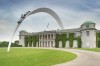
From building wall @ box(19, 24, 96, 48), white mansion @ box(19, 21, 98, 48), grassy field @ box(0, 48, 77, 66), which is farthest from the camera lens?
white mansion @ box(19, 21, 98, 48)

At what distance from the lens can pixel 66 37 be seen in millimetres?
85438

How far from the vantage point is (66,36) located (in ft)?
281

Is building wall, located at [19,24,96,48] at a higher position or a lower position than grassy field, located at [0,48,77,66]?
higher

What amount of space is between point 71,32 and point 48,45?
13.7 meters

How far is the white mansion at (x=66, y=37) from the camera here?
7631 cm

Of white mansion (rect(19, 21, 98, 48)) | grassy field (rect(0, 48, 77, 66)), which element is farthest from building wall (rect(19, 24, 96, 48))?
grassy field (rect(0, 48, 77, 66))

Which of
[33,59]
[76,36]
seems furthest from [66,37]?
→ [33,59]

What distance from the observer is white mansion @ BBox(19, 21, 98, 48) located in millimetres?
76312

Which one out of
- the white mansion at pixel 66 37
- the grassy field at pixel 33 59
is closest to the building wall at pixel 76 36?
the white mansion at pixel 66 37

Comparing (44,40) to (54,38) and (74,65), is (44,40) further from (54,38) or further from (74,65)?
(74,65)

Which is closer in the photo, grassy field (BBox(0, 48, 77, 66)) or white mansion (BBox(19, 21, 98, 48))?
grassy field (BBox(0, 48, 77, 66))

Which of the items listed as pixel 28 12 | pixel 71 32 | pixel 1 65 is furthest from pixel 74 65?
pixel 71 32

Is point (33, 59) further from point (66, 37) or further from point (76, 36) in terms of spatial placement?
point (66, 37)

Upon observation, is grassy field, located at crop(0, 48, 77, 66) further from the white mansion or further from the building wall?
the white mansion
